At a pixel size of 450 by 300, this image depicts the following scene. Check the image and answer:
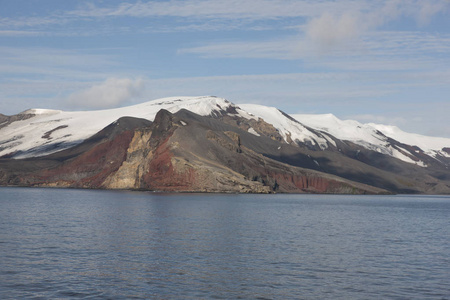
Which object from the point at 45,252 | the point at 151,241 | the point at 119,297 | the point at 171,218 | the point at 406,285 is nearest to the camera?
the point at 119,297

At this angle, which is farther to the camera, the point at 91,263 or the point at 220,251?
the point at 220,251

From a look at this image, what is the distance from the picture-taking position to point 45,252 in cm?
5134

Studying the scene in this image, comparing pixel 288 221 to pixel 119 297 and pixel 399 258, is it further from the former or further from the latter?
pixel 119 297

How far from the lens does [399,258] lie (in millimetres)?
53188

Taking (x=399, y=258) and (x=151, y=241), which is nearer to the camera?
(x=399, y=258)

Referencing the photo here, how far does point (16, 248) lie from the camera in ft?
174

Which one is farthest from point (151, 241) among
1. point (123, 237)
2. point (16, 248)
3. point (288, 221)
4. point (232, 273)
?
point (288, 221)

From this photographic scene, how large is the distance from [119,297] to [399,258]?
94.1 ft

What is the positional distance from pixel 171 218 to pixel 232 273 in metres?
45.4

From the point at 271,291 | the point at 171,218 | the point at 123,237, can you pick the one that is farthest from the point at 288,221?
the point at 271,291

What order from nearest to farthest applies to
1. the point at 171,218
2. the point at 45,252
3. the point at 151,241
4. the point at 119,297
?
the point at 119,297 → the point at 45,252 → the point at 151,241 → the point at 171,218

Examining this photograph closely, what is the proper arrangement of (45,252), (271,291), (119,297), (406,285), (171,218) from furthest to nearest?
(171,218), (45,252), (406,285), (271,291), (119,297)

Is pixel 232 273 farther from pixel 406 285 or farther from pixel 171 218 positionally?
pixel 171 218

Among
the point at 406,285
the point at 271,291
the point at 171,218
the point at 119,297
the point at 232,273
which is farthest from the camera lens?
the point at 171,218
